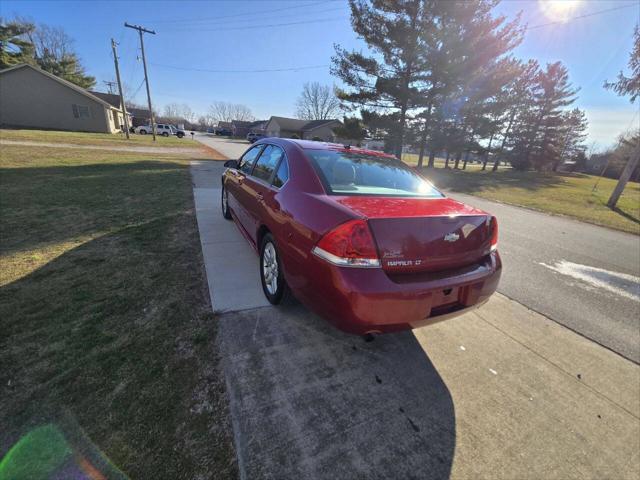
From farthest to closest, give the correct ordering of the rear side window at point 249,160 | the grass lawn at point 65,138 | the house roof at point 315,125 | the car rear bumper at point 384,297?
the house roof at point 315,125, the grass lawn at point 65,138, the rear side window at point 249,160, the car rear bumper at point 384,297

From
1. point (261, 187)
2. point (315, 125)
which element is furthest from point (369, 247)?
point (315, 125)

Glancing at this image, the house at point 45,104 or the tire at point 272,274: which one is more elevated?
the house at point 45,104

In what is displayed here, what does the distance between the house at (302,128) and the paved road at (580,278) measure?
43529 mm

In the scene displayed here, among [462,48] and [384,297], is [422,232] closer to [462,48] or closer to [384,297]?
[384,297]

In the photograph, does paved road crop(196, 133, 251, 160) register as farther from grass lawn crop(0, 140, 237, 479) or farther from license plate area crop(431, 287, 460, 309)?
license plate area crop(431, 287, 460, 309)

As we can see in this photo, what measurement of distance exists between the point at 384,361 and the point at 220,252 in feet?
8.52

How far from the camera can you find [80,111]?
99.8 feet

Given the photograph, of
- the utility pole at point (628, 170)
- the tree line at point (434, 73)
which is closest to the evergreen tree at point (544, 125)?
the tree line at point (434, 73)

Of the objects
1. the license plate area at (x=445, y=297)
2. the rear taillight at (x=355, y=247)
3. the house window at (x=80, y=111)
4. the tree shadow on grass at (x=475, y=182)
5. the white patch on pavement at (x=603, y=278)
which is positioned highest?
the house window at (x=80, y=111)

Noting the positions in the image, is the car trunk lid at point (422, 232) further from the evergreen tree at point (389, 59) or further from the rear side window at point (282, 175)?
the evergreen tree at point (389, 59)

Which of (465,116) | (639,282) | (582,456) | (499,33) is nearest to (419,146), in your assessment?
(465,116)

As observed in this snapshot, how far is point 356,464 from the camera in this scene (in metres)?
1.56

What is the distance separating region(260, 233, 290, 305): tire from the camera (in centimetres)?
269

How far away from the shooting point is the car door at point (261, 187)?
9.86ft
